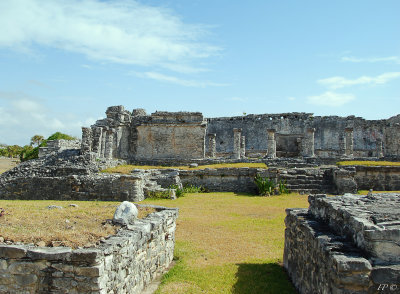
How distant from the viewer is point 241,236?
7.80m

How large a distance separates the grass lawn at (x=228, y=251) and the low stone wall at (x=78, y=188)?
5.73 feet

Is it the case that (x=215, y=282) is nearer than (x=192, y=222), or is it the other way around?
(x=215, y=282)

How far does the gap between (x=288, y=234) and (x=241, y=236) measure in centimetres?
209

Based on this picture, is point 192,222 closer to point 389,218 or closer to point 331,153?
point 389,218

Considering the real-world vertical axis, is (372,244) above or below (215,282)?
above

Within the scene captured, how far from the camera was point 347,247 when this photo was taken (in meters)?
3.63

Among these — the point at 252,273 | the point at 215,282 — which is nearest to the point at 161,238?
the point at 215,282

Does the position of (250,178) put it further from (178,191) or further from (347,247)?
(347,247)

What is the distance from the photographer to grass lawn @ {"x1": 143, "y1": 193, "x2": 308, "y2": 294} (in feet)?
17.0

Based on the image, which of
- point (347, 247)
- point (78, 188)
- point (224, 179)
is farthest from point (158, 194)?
point (347, 247)

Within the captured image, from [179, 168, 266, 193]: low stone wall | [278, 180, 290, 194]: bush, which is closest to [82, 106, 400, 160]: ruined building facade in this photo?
[179, 168, 266, 193]: low stone wall

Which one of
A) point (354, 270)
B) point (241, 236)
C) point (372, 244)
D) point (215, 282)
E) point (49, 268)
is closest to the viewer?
point (354, 270)

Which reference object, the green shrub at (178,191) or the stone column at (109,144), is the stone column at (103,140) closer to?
the stone column at (109,144)

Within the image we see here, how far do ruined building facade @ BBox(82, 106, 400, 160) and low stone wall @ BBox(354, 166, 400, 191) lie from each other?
206 inches
